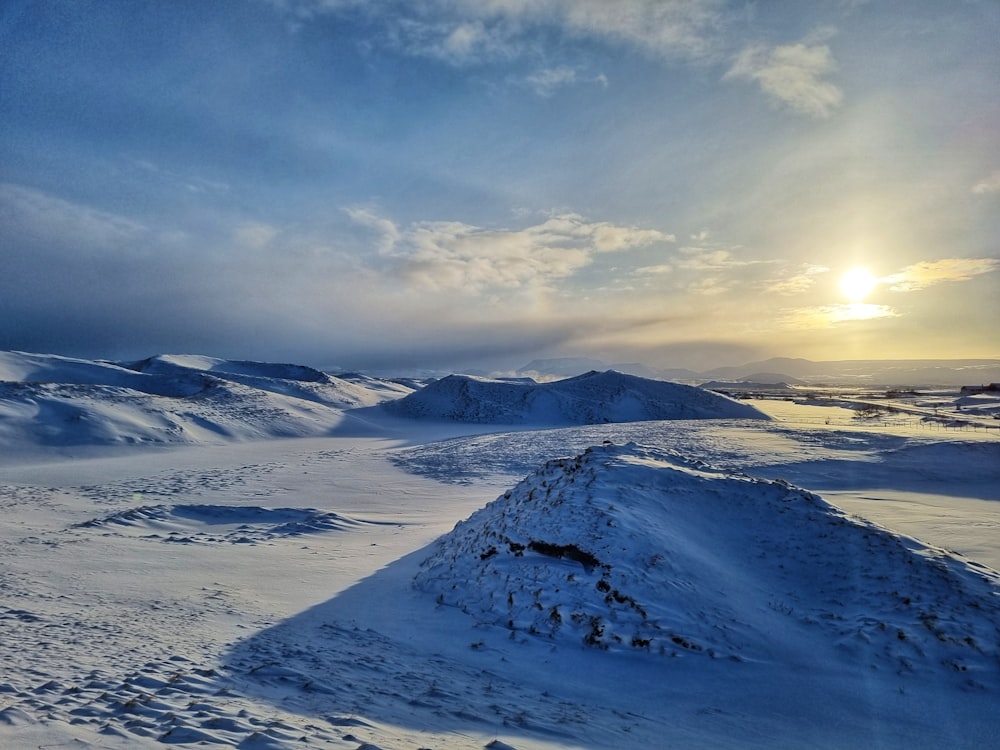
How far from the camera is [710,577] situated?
27.6 ft

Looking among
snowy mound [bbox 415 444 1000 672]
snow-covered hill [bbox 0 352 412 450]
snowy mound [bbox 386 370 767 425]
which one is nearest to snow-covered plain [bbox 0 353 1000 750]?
snowy mound [bbox 415 444 1000 672]

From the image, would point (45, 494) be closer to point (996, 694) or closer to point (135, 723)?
point (135, 723)

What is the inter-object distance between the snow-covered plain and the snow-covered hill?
645 inches

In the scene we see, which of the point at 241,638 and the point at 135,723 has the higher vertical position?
the point at 135,723

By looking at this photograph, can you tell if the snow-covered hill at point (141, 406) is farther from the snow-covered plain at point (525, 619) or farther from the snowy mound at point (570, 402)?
the snow-covered plain at point (525, 619)

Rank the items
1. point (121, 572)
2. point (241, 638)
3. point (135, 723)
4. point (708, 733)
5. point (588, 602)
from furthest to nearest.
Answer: point (121, 572), point (588, 602), point (241, 638), point (708, 733), point (135, 723)

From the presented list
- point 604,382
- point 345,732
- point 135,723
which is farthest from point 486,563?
point 604,382

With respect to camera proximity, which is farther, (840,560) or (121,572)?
(121,572)

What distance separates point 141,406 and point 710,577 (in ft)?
130

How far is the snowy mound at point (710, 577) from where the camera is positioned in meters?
7.34

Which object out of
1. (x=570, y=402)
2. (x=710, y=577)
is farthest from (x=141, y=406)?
(x=710, y=577)

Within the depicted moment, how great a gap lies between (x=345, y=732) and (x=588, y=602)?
168 inches

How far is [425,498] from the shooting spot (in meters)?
19.6

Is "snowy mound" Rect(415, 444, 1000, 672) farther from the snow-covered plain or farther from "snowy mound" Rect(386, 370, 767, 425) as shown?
"snowy mound" Rect(386, 370, 767, 425)
